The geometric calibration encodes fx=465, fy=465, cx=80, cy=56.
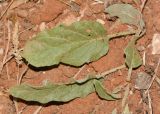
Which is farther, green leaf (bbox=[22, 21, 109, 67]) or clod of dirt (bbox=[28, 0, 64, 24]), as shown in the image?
clod of dirt (bbox=[28, 0, 64, 24])

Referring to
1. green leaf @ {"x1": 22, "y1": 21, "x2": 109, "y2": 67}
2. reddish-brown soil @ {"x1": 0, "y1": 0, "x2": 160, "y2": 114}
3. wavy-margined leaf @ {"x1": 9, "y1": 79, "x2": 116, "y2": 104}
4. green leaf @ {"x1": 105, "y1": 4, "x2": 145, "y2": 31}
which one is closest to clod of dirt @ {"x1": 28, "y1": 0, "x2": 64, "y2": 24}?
reddish-brown soil @ {"x1": 0, "y1": 0, "x2": 160, "y2": 114}

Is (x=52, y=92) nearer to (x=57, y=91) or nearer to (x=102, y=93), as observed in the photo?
(x=57, y=91)

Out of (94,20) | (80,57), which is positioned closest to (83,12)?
(94,20)

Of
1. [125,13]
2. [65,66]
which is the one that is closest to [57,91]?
[65,66]

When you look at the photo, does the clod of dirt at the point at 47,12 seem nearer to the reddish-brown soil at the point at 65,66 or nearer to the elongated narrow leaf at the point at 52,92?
the reddish-brown soil at the point at 65,66

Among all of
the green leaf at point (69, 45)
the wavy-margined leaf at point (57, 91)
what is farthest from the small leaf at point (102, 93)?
the green leaf at point (69, 45)

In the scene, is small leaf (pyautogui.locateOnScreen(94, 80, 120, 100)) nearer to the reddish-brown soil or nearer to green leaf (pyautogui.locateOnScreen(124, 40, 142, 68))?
the reddish-brown soil
